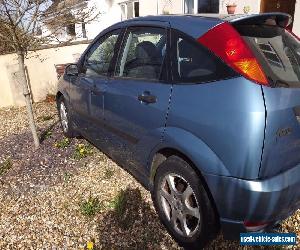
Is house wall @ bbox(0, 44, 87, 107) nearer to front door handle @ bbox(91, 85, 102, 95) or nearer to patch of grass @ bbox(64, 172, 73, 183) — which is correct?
patch of grass @ bbox(64, 172, 73, 183)

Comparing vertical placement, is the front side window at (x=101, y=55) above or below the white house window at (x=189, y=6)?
below

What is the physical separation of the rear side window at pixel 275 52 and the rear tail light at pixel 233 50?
7cm

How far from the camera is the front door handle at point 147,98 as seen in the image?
2754 millimetres

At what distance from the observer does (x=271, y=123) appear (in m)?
2.09

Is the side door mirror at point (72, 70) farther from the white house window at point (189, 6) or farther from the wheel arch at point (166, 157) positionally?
the white house window at point (189, 6)

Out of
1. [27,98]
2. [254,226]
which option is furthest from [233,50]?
[27,98]

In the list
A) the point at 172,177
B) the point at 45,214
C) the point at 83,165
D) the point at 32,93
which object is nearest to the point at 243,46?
the point at 172,177

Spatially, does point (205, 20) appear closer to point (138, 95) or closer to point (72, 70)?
point (138, 95)

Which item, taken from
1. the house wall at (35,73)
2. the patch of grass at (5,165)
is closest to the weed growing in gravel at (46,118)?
the house wall at (35,73)

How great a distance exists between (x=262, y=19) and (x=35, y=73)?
7586 millimetres

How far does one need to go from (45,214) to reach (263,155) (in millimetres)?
2495

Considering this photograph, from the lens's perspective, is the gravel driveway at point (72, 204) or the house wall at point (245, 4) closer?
the gravel driveway at point (72, 204)

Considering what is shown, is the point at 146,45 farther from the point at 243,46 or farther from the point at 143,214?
the point at 143,214

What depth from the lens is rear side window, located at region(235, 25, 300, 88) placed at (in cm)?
→ 226
